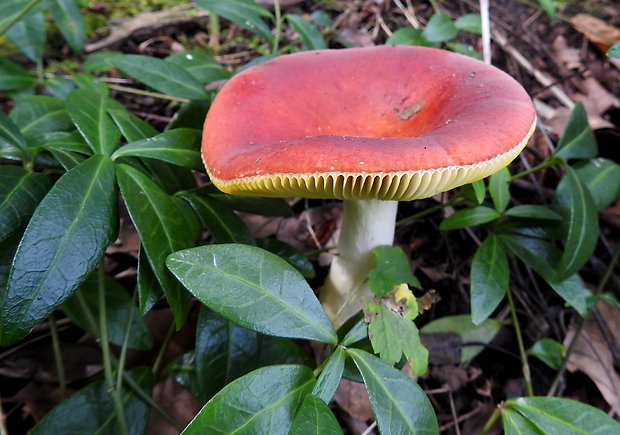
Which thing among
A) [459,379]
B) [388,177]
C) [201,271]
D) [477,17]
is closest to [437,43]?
[477,17]

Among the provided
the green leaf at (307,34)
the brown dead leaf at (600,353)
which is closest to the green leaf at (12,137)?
the green leaf at (307,34)

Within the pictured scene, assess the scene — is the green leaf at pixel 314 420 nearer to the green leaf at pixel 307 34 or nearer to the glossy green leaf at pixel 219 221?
the glossy green leaf at pixel 219 221

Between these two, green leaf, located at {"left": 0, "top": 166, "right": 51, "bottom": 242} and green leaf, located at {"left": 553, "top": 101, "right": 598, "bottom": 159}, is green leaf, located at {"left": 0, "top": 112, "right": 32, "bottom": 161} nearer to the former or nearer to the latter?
green leaf, located at {"left": 0, "top": 166, "right": 51, "bottom": 242}

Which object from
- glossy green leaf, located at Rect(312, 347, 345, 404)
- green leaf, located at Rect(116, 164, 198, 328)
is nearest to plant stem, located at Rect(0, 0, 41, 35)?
green leaf, located at Rect(116, 164, 198, 328)

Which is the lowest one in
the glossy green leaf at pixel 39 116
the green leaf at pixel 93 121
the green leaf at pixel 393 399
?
the green leaf at pixel 393 399

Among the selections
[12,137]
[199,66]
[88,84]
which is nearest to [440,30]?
[199,66]
